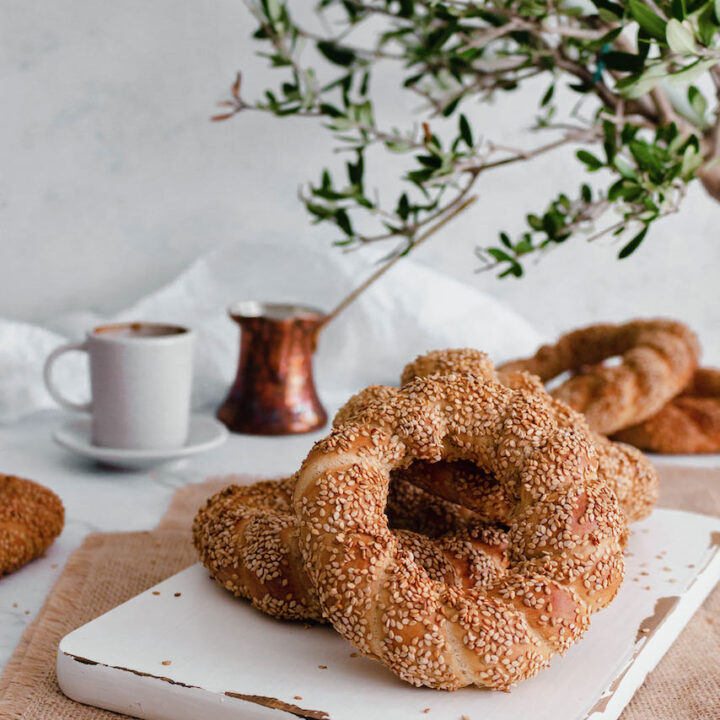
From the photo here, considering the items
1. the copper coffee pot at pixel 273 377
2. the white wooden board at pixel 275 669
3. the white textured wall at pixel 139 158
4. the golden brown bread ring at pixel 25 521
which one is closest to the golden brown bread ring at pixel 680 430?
the copper coffee pot at pixel 273 377

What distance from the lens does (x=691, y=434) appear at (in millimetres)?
1748

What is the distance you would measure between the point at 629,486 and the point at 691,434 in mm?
646

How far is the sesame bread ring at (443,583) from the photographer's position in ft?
2.60

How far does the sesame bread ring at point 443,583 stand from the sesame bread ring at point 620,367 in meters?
0.71

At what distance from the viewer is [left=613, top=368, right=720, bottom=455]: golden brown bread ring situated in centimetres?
174

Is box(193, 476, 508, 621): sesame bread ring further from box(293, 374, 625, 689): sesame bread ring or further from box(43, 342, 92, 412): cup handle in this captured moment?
box(43, 342, 92, 412): cup handle

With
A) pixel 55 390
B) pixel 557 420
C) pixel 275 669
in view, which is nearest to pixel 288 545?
pixel 275 669

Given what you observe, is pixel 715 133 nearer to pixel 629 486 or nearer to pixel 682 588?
pixel 629 486

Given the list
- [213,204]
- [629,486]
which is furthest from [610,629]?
[213,204]

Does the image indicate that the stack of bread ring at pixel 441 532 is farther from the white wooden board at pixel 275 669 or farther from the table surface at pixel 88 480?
the table surface at pixel 88 480

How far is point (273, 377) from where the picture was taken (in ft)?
5.80

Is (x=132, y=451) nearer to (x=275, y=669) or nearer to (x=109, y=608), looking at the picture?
(x=109, y=608)

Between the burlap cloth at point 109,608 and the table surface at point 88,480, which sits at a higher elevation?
the burlap cloth at point 109,608

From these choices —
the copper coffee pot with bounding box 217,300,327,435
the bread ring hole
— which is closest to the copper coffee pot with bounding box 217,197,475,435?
the copper coffee pot with bounding box 217,300,327,435
